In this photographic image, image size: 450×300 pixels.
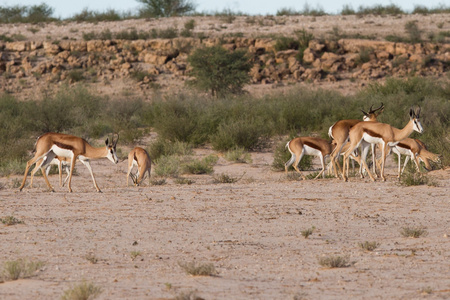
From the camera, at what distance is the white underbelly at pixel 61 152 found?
39.9 feet

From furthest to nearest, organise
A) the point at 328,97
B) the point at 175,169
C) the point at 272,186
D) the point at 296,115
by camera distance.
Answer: the point at 328,97 < the point at 296,115 < the point at 175,169 < the point at 272,186

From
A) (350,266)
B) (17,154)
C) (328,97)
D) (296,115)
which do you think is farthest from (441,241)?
(328,97)

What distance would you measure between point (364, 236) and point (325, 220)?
3.40 ft

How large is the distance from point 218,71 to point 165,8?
912 inches

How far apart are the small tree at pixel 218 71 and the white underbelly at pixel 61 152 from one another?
2240 centimetres

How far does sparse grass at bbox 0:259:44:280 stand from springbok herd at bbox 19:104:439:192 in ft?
16.4

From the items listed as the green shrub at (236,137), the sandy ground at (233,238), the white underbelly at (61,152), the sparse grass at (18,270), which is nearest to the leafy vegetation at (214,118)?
the green shrub at (236,137)

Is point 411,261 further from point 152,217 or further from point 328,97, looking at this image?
point 328,97

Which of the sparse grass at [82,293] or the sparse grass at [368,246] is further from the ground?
the sparse grass at [82,293]

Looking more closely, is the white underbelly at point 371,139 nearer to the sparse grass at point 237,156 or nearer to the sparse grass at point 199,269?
the sparse grass at point 237,156

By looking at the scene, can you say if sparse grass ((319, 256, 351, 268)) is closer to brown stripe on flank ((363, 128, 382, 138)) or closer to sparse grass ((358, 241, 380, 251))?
sparse grass ((358, 241, 380, 251))

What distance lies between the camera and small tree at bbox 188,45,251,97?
114ft

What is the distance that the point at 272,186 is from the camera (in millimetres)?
13102

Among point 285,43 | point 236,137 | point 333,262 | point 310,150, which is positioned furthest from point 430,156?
point 285,43
